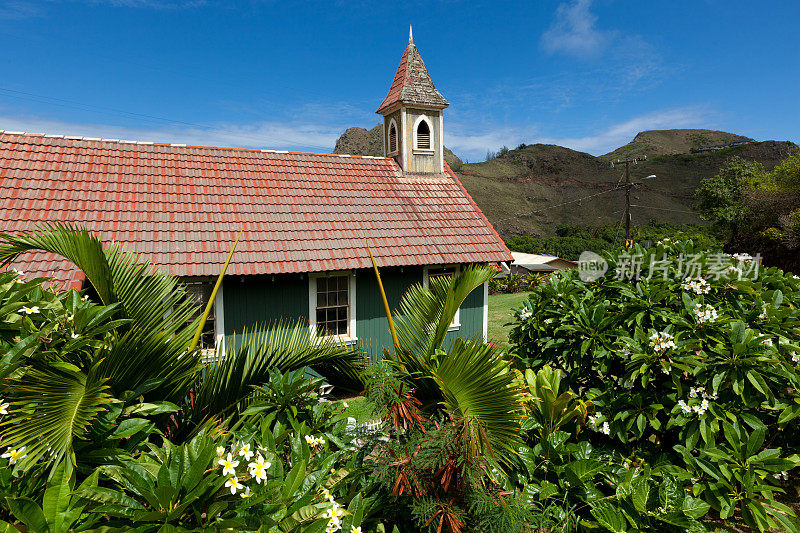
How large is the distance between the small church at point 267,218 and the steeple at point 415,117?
0.05 m

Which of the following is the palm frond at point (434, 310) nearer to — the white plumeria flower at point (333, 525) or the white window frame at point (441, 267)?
the white plumeria flower at point (333, 525)

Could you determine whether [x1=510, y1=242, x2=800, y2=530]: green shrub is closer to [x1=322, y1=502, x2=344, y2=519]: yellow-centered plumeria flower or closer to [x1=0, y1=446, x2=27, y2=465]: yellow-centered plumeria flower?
[x1=322, y1=502, x2=344, y2=519]: yellow-centered plumeria flower

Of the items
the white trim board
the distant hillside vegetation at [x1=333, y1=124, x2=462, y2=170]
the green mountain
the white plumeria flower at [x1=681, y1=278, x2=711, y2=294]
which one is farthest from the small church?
the distant hillside vegetation at [x1=333, y1=124, x2=462, y2=170]

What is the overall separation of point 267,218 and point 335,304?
2310 millimetres

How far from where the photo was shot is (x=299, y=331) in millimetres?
3701

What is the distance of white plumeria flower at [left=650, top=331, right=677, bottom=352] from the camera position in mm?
3904

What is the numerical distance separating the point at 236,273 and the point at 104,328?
17.4ft

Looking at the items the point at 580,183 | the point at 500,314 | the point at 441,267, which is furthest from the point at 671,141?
the point at 441,267

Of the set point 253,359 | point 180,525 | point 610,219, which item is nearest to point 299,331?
point 253,359

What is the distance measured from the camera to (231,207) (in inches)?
358

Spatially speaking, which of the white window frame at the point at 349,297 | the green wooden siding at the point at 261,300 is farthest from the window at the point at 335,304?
the green wooden siding at the point at 261,300

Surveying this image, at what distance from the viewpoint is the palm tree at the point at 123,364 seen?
2.27 meters

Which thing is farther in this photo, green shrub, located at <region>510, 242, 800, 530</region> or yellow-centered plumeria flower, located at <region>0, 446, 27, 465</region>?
green shrub, located at <region>510, 242, 800, 530</region>

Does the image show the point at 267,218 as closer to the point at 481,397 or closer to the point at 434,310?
the point at 434,310
